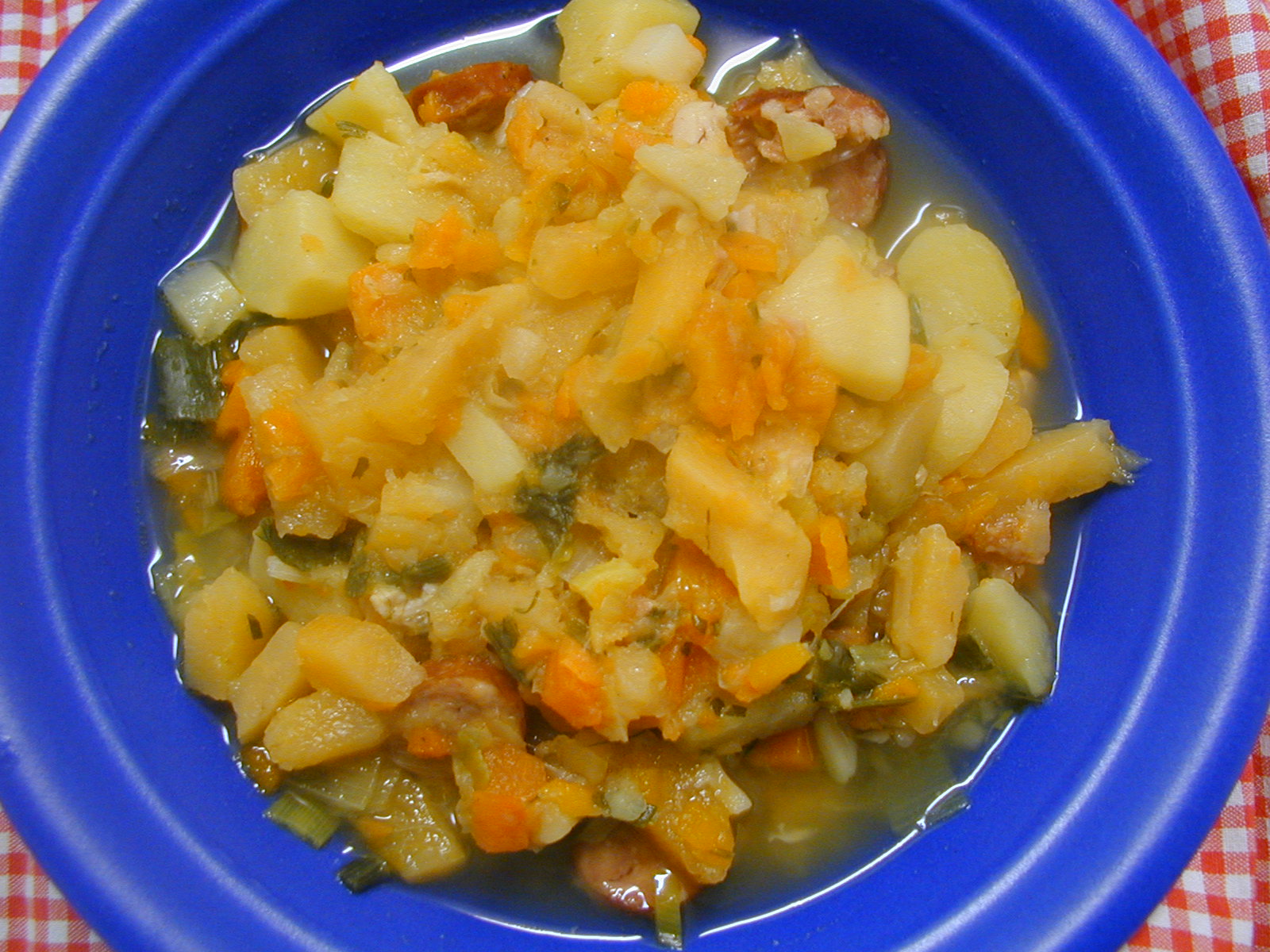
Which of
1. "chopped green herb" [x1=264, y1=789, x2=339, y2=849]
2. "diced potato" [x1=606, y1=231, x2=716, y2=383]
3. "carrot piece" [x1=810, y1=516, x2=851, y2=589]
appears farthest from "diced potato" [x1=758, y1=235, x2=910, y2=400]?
"chopped green herb" [x1=264, y1=789, x2=339, y2=849]

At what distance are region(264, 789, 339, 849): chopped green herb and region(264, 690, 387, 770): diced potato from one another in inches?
9.4

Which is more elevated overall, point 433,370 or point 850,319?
point 433,370

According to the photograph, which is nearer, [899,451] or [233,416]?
[899,451]

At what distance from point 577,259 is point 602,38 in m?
0.80

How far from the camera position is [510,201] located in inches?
102

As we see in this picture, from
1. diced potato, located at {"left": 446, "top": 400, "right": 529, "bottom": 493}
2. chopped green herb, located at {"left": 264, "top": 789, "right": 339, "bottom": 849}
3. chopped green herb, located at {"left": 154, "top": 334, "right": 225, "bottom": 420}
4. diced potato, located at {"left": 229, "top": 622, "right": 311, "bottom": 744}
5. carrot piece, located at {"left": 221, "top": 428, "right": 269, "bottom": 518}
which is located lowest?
chopped green herb, located at {"left": 264, "top": 789, "right": 339, "bottom": 849}

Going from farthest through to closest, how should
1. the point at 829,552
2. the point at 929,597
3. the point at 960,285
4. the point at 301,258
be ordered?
1. the point at 960,285
2. the point at 301,258
3. the point at 929,597
4. the point at 829,552

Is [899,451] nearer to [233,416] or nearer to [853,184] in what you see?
[853,184]

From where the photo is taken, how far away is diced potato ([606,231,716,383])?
229cm

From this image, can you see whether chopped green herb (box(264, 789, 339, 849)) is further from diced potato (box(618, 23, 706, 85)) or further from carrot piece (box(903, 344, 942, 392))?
diced potato (box(618, 23, 706, 85))

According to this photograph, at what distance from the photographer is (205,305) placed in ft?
9.19

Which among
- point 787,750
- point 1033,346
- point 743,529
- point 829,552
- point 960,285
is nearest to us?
point 743,529

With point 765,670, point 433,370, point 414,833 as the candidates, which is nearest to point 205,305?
point 433,370

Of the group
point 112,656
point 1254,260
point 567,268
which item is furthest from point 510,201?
point 1254,260
